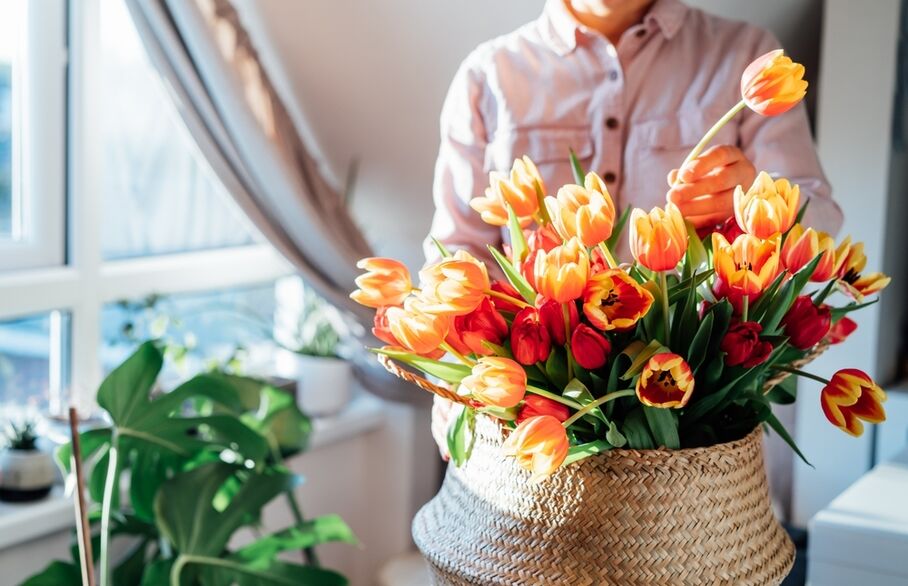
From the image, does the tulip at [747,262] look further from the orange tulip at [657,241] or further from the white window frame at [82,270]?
the white window frame at [82,270]

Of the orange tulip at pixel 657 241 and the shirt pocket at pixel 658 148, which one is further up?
the shirt pocket at pixel 658 148

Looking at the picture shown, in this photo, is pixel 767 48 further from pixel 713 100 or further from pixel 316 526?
pixel 316 526

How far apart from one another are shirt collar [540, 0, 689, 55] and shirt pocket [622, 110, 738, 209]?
0.41ft

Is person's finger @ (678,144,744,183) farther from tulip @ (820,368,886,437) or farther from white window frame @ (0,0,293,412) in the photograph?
white window frame @ (0,0,293,412)

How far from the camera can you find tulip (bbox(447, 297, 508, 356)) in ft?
2.82

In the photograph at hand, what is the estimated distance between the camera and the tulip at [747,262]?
2.76ft

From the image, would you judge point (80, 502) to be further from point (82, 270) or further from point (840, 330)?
point (82, 270)

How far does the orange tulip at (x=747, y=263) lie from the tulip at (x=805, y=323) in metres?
0.06

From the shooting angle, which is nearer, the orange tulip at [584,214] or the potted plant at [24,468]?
the orange tulip at [584,214]

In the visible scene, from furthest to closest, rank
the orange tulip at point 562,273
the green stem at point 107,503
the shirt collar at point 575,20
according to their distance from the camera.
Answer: the green stem at point 107,503 < the shirt collar at point 575,20 < the orange tulip at point 562,273

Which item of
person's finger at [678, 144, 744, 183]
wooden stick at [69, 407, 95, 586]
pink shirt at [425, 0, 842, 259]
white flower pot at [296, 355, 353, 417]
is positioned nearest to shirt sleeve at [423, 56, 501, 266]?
pink shirt at [425, 0, 842, 259]

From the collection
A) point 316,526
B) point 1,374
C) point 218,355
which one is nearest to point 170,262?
point 218,355

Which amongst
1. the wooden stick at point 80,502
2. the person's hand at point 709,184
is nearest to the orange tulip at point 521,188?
the person's hand at point 709,184

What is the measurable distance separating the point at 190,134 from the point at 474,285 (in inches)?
64.3
